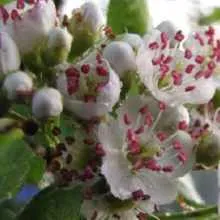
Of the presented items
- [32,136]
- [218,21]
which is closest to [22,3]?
[32,136]

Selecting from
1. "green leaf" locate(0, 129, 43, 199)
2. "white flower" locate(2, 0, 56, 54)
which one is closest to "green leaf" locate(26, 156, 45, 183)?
"green leaf" locate(0, 129, 43, 199)

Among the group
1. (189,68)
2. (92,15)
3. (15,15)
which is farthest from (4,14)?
(189,68)

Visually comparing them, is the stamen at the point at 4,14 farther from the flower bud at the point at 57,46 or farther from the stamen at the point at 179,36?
the stamen at the point at 179,36

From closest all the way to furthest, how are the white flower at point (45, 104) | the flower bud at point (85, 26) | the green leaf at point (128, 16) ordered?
1. the white flower at point (45, 104)
2. the flower bud at point (85, 26)
3. the green leaf at point (128, 16)

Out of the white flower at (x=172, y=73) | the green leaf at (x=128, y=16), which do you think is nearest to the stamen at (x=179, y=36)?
the white flower at (x=172, y=73)

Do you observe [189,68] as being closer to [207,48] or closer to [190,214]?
[207,48]
